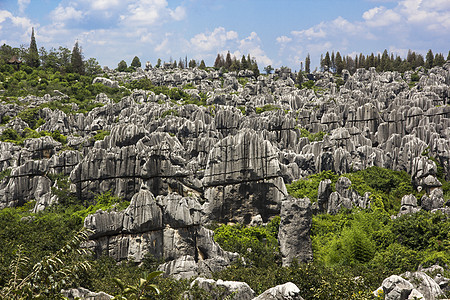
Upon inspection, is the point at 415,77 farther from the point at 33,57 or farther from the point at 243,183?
the point at 33,57

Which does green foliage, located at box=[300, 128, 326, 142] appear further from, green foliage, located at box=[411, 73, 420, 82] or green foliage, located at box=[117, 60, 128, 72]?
green foliage, located at box=[117, 60, 128, 72]

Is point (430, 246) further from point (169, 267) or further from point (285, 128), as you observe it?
point (285, 128)

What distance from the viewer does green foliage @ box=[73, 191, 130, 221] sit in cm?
3185

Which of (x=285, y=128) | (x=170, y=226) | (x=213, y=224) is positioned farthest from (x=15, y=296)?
(x=285, y=128)

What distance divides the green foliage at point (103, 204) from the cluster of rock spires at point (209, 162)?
79 centimetres

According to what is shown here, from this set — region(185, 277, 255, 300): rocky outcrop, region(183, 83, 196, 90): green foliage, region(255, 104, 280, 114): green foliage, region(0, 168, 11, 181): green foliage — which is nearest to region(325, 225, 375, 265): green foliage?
region(185, 277, 255, 300): rocky outcrop

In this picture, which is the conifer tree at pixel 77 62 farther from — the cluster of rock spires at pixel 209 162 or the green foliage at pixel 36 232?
the green foliage at pixel 36 232

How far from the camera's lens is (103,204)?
1313 inches

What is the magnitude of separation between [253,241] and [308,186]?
12.0m

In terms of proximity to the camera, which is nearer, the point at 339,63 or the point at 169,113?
the point at 169,113

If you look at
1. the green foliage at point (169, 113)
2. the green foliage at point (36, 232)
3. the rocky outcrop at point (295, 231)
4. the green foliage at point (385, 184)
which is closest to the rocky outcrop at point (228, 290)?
the green foliage at point (36, 232)

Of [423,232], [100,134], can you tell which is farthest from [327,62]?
[423,232]

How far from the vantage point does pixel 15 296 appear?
7.59 metres

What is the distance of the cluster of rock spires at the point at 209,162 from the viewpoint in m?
24.9
